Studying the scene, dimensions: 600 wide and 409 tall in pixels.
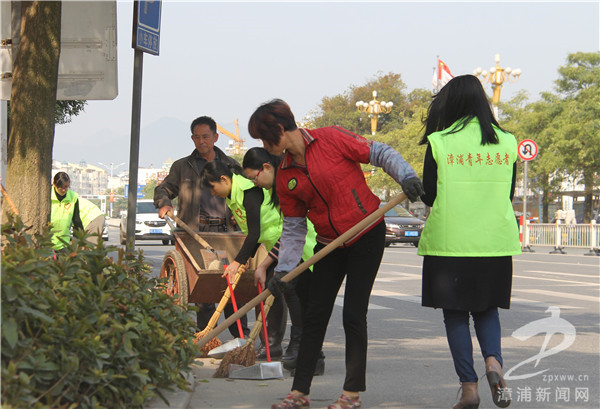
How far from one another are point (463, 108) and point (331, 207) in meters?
0.89

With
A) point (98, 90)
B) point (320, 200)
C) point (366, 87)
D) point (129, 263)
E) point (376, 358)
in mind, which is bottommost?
point (376, 358)

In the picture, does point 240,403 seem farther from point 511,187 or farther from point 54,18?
point 54,18

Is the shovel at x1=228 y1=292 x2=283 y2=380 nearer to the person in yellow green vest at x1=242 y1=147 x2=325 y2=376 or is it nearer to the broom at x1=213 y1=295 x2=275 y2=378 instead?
the broom at x1=213 y1=295 x2=275 y2=378

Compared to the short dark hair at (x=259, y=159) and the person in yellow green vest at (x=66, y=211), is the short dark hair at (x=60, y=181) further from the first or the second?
the short dark hair at (x=259, y=159)

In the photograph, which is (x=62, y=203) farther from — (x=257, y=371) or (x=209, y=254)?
(x=257, y=371)

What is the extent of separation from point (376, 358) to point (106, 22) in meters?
3.37

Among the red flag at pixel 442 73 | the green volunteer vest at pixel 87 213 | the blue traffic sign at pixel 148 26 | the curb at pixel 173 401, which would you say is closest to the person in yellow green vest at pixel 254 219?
the blue traffic sign at pixel 148 26

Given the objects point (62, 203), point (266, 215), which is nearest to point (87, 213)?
point (62, 203)

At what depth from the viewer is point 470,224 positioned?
4.80 metres

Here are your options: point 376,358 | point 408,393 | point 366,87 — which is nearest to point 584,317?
point 376,358

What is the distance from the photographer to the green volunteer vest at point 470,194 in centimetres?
479

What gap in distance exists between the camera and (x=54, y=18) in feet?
19.6

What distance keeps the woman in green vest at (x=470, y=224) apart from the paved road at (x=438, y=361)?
638mm

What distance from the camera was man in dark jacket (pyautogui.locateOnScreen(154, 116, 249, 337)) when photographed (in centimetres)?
784
